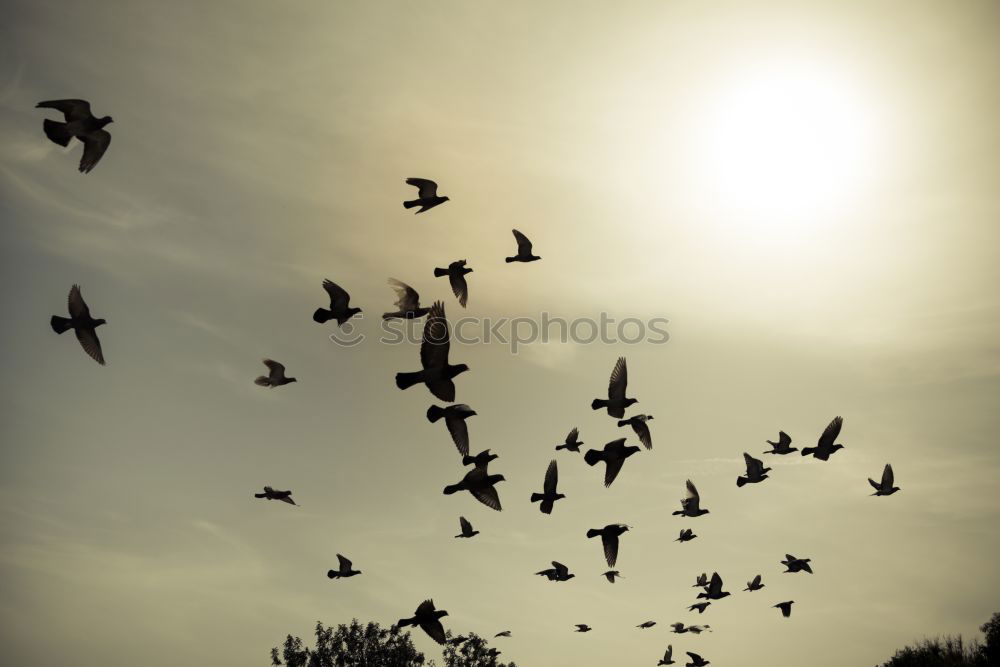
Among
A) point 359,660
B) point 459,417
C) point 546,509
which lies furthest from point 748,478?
point 359,660

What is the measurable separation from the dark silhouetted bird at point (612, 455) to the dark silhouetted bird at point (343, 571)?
10.3 m

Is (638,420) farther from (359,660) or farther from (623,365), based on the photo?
(359,660)

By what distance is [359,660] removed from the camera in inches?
2432

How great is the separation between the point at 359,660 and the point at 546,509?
140 feet

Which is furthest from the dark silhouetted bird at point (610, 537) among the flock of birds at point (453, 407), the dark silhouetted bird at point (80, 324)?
the dark silhouetted bird at point (80, 324)

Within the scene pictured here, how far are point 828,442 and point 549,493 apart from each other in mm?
10836

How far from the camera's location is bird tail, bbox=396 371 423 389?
1883 cm

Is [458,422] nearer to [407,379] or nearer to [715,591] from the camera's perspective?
[407,379]

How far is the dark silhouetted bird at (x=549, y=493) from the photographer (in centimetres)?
2533

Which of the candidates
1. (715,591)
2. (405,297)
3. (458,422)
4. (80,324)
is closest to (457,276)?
(405,297)

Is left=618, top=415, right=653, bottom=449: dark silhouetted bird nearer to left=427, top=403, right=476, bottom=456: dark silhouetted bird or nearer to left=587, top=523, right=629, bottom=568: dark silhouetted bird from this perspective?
left=587, top=523, right=629, bottom=568: dark silhouetted bird

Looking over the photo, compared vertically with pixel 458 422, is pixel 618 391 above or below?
above

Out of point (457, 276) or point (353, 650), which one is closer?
point (457, 276)

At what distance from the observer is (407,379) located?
62.0 feet
